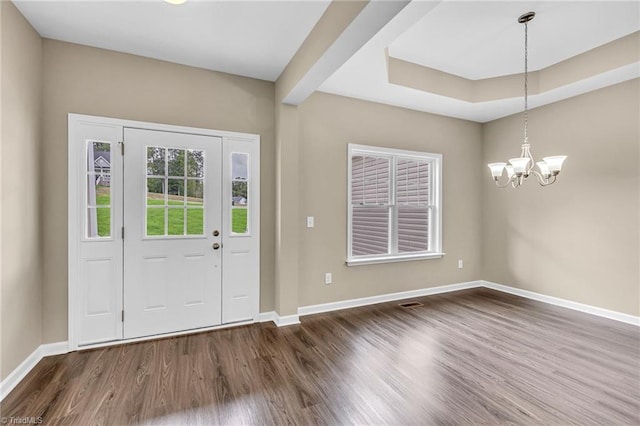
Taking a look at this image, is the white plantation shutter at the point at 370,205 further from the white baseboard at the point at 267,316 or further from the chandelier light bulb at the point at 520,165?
the chandelier light bulb at the point at 520,165

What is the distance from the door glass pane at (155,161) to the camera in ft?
9.47

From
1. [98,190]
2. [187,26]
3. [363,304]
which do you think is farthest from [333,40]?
[363,304]

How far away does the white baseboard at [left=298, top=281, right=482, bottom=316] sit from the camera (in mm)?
3613

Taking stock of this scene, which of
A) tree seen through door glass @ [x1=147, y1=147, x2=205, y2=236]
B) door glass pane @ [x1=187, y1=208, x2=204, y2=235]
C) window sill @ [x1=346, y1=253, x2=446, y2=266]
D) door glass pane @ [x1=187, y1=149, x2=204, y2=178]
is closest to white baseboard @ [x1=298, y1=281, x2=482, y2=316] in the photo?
window sill @ [x1=346, y1=253, x2=446, y2=266]

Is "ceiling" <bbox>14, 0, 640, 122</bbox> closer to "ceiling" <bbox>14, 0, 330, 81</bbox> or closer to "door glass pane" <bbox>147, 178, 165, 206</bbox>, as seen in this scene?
"ceiling" <bbox>14, 0, 330, 81</bbox>

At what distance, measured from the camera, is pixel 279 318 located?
10.7ft

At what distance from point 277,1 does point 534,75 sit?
3.50 meters

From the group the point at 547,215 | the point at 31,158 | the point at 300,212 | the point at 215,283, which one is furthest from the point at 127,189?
the point at 547,215

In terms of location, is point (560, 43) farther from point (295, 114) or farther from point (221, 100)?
point (221, 100)

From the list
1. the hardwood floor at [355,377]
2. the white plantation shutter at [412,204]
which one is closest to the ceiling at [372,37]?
the white plantation shutter at [412,204]

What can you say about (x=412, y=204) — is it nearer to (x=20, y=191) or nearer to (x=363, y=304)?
(x=363, y=304)

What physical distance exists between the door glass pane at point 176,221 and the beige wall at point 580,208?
4.69m

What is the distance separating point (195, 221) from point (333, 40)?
2.22 meters

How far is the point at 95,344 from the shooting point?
2.68 metres
